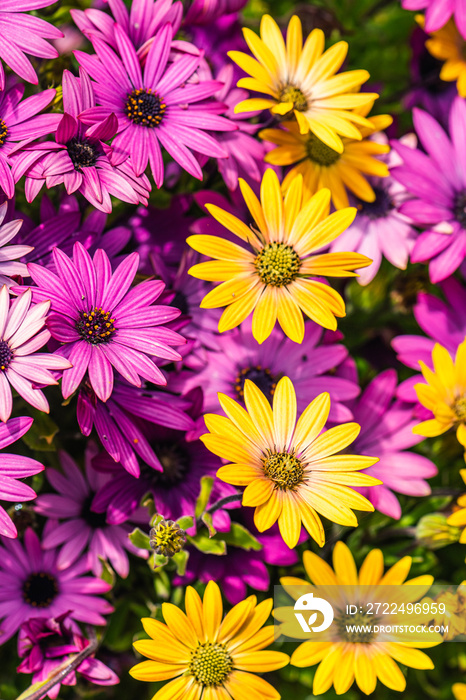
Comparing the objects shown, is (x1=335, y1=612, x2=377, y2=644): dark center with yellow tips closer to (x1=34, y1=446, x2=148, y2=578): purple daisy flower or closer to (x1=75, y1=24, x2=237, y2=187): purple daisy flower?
Result: (x1=34, y1=446, x2=148, y2=578): purple daisy flower

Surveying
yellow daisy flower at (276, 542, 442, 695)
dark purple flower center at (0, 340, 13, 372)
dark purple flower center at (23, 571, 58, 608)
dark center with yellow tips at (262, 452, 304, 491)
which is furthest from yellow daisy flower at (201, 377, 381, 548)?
dark purple flower center at (23, 571, 58, 608)

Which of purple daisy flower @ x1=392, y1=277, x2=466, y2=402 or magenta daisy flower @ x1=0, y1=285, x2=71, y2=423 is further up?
purple daisy flower @ x1=392, y1=277, x2=466, y2=402

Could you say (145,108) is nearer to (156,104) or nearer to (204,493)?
(156,104)

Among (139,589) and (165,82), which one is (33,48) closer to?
(165,82)

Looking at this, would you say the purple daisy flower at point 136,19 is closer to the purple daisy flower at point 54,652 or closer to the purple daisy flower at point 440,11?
the purple daisy flower at point 440,11

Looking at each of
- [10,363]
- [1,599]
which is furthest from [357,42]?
[1,599]

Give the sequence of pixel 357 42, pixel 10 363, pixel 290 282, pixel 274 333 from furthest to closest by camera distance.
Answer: pixel 357 42 < pixel 274 333 < pixel 290 282 < pixel 10 363

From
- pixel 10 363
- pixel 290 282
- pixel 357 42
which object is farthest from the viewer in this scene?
pixel 357 42
